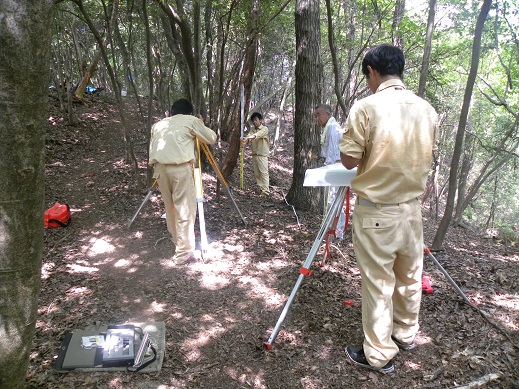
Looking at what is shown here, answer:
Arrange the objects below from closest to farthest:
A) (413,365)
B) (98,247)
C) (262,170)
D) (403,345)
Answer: (413,365) → (403,345) → (98,247) → (262,170)

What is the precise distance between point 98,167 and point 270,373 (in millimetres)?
7498

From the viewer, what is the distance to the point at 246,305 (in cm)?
401

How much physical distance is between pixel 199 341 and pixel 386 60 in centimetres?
293

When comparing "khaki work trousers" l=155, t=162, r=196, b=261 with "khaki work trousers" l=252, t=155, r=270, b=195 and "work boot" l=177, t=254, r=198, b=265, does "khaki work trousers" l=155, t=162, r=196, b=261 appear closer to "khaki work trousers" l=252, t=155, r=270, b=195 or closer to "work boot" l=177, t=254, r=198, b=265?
"work boot" l=177, t=254, r=198, b=265

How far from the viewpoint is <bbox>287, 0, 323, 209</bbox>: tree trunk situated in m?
6.68

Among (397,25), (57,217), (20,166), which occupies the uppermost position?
(397,25)

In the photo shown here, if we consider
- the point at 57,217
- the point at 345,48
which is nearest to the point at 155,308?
the point at 57,217

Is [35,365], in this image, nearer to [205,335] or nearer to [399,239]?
[205,335]

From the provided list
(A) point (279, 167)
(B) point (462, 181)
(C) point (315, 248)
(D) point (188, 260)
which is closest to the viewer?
(C) point (315, 248)

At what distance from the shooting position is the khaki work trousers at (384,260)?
2.72 m

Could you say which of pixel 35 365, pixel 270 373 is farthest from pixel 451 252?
pixel 35 365

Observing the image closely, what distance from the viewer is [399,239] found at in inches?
107

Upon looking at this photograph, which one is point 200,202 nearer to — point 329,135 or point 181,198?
point 181,198

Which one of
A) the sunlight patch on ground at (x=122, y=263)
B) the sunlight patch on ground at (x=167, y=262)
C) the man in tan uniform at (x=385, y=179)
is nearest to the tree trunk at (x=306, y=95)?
the sunlight patch on ground at (x=167, y=262)
